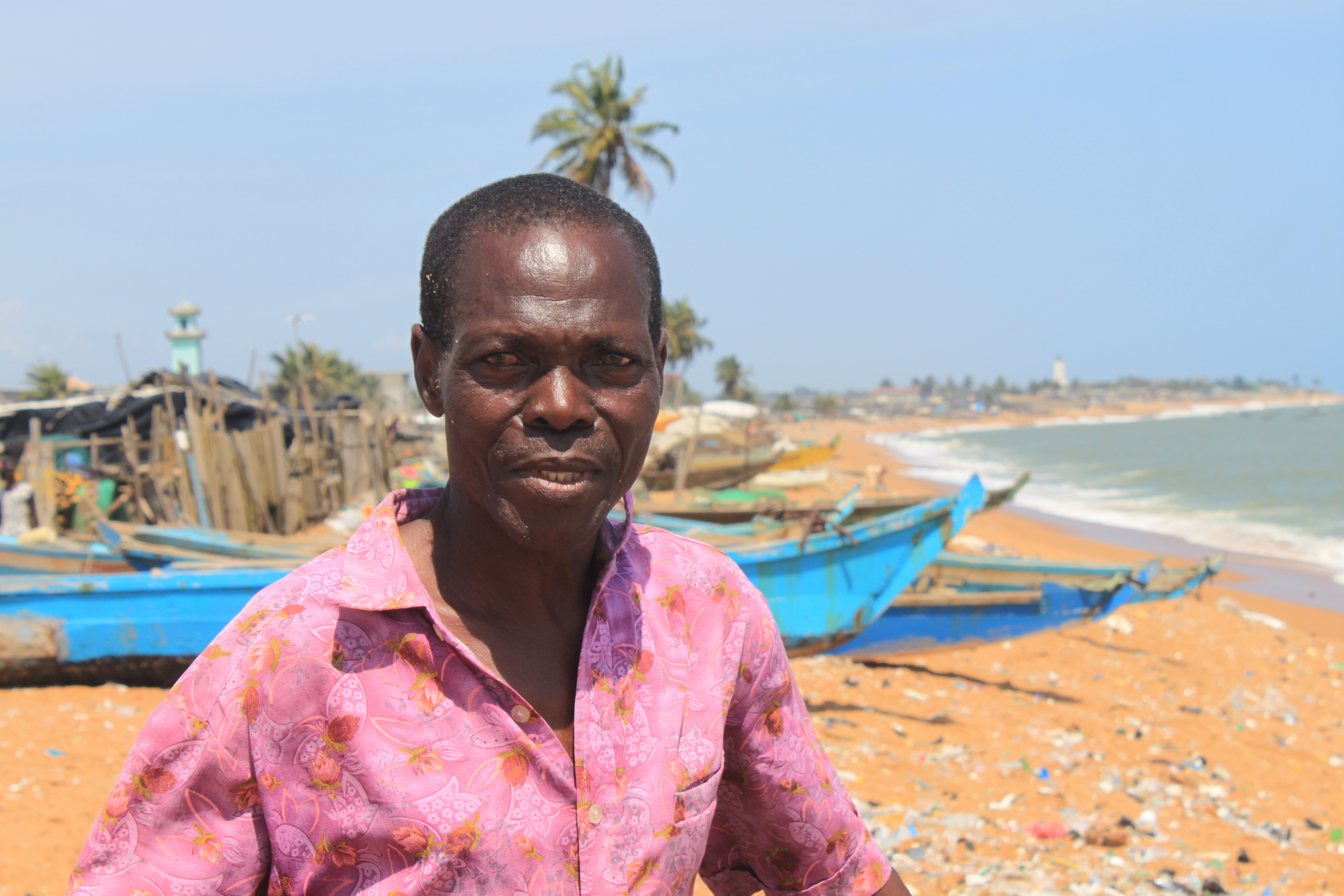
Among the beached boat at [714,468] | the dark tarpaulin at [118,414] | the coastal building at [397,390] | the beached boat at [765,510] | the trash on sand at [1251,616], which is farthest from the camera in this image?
the coastal building at [397,390]

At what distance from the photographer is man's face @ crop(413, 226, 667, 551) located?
3.71ft

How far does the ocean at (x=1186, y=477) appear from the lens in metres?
20.7

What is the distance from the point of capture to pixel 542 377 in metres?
1.14

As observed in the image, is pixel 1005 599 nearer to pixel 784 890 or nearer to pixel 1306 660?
pixel 1306 660

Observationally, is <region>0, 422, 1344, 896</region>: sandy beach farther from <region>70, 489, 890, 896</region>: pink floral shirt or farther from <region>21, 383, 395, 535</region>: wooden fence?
<region>21, 383, 395, 535</region>: wooden fence

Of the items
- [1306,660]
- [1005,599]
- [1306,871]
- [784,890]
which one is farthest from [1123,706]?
[784,890]

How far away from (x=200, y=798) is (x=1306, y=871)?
16.6 feet

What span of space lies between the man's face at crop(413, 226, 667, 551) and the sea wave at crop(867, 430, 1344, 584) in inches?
691

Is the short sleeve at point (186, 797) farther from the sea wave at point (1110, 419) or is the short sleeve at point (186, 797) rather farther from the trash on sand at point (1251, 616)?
the sea wave at point (1110, 419)

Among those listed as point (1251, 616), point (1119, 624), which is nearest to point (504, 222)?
point (1119, 624)

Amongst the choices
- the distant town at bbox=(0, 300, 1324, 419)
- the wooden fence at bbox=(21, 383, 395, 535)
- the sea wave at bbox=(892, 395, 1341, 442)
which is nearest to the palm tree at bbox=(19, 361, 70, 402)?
the distant town at bbox=(0, 300, 1324, 419)

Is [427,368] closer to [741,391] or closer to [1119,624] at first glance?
[1119,624]

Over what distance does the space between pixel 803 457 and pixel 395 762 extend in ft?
79.7

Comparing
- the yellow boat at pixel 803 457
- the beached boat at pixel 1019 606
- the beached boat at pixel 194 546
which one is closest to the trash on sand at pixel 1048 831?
the beached boat at pixel 1019 606
